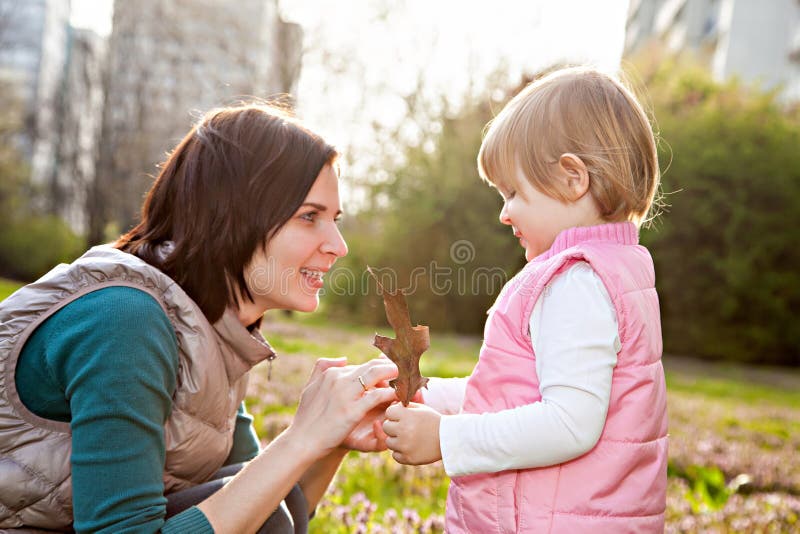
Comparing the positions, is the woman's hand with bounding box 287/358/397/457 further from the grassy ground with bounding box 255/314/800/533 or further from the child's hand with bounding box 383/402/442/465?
the grassy ground with bounding box 255/314/800/533

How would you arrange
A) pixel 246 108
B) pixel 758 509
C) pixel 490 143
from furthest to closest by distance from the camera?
pixel 758 509 < pixel 246 108 < pixel 490 143

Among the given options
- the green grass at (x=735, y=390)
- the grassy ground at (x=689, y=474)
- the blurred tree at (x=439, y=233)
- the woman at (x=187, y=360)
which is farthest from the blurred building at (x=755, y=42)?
the woman at (x=187, y=360)

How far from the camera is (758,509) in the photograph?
133 inches

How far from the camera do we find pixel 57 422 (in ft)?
5.85

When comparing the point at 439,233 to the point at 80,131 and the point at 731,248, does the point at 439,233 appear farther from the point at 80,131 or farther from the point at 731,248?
the point at 80,131

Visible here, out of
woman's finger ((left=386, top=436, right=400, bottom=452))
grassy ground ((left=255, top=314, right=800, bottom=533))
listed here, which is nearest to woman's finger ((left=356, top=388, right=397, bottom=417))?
woman's finger ((left=386, top=436, right=400, bottom=452))

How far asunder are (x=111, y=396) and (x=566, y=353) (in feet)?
3.43

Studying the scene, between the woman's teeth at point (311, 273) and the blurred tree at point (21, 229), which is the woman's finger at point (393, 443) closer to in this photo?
the woman's teeth at point (311, 273)

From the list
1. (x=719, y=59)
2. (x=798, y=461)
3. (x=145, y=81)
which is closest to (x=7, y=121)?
(x=145, y=81)

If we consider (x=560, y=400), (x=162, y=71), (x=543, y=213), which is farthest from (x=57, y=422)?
(x=162, y=71)

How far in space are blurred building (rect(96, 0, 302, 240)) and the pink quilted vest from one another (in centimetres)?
1897

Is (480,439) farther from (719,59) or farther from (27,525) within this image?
(719,59)

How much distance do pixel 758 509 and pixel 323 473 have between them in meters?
2.18

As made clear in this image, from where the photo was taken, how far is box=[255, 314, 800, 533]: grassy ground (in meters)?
2.98
